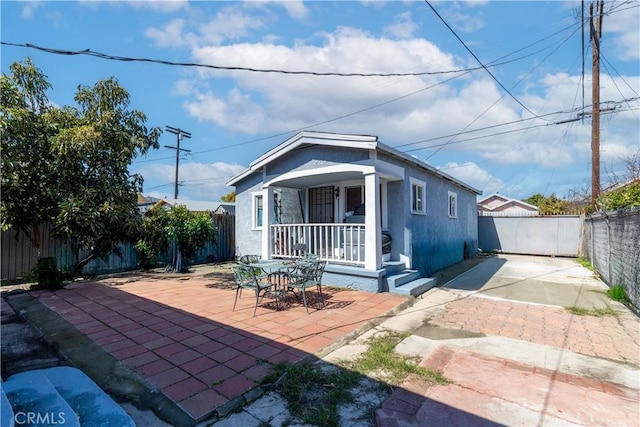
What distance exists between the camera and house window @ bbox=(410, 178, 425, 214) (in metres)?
8.93

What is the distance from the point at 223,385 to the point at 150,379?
0.81 metres

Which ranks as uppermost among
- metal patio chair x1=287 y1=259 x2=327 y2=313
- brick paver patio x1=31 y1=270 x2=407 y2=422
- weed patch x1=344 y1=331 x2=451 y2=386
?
metal patio chair x1=287 y1=259 x2=327 y2=313

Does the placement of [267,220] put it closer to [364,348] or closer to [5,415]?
[364,348]

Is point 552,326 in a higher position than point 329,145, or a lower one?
lower

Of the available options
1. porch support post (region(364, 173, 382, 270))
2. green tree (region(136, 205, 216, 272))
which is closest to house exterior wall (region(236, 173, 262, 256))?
green tree (region(136, 205, 216, 272))

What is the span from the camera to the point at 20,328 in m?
5.06

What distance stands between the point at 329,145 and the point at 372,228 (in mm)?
2382

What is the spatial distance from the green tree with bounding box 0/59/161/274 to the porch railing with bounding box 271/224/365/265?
13.2 feet

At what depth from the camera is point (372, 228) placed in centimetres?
721

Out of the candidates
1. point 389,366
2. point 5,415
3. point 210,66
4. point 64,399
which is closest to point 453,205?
point 210,66

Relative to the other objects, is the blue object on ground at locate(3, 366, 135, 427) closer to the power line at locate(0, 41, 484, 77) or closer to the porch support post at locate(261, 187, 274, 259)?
the power line at locate(0, 41, 484, 77)

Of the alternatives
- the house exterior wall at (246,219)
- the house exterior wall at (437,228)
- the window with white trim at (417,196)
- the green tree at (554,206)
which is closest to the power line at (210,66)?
the house exterior wall at (437,228)

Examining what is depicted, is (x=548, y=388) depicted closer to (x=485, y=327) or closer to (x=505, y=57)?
(x=485, y=327)

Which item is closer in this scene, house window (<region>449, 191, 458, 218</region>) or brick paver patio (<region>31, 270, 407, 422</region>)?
brick paver patio (<region>31, 270, 407, 422</region>)
